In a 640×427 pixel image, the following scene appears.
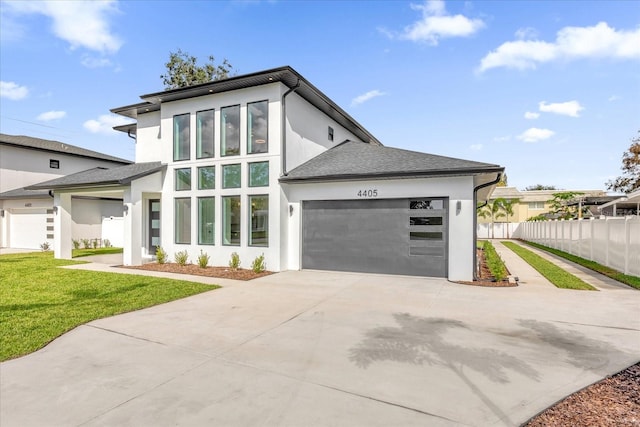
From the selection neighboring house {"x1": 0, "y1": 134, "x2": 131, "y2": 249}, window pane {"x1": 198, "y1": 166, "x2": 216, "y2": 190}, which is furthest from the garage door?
neighboring house {"x1": 0, "y1": 134, "x2": 131, "y2": 249}

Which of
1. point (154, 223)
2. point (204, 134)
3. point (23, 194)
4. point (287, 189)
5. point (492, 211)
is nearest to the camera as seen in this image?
point (287, 189)

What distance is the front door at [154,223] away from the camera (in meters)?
14.4

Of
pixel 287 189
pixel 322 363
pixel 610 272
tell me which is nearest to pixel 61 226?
pixel 287 189

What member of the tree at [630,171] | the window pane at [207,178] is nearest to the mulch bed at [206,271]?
the window pane at [207,178]

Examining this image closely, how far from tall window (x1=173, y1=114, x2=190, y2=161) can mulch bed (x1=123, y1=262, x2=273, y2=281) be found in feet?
14.2

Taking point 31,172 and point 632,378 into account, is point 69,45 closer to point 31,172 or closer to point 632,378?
point 31,172

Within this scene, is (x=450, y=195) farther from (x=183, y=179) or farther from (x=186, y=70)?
(x=186, y=70)

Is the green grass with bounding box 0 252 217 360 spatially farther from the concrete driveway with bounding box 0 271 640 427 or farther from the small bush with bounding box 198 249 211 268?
the small bush with bounding box 198 249 211 268

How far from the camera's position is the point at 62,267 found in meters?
11.6

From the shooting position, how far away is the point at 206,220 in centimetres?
1216

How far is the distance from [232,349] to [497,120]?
55.3ft

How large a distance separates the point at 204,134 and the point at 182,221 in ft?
11.7

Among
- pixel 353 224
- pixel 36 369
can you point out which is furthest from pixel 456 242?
pixel 36 369

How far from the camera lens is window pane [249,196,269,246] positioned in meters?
11.1
